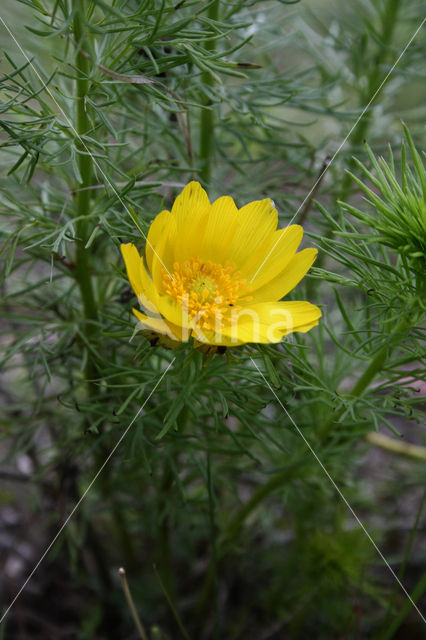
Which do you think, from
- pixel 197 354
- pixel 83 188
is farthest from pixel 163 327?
pixel 83 188

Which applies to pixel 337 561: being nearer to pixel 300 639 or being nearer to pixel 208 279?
pixel 300 639

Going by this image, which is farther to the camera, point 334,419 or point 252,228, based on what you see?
point 334,419

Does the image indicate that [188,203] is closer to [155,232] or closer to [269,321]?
[155,232]

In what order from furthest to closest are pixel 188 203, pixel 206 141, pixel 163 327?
pixel 206 141 < pixel 188 203 < pixel 163 327

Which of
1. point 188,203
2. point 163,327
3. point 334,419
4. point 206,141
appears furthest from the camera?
point 206,141

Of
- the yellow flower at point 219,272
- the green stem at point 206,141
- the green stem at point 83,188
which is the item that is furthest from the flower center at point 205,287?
the green stem at point 206,141

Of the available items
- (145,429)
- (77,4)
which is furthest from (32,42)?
(145,429)
